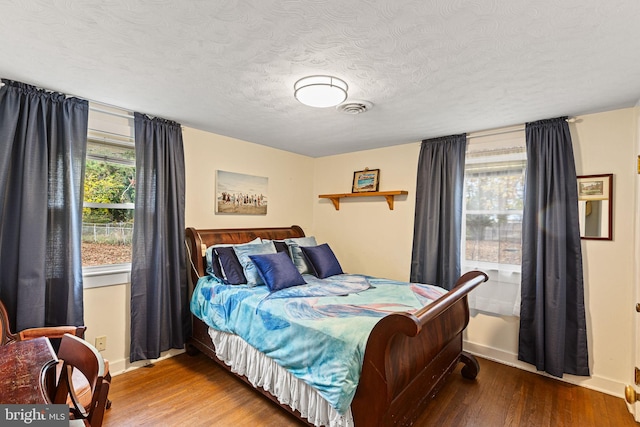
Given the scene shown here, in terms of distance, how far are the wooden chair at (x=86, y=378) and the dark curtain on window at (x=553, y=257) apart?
314cm

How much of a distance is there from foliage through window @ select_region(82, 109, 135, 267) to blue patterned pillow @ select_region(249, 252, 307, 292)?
4.05ft

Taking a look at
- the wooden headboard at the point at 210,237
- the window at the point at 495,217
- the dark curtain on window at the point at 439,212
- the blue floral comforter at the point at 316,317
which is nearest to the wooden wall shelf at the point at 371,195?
the dark curtain on window at the point at 439,212

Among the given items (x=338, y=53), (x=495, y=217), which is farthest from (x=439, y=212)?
(x=338, y=53)

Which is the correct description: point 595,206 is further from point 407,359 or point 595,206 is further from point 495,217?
point 407,359

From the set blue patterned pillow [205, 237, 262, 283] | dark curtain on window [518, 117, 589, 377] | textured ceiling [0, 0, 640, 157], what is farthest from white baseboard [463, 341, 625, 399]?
blue patterned pillow [205, 237, 262, 283]

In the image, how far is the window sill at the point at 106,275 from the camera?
2.51 meters

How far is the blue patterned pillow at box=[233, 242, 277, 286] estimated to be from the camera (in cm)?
282

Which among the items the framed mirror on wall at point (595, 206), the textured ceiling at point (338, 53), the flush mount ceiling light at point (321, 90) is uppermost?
the textured ceiling at point (338, 53)

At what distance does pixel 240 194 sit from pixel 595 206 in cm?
350

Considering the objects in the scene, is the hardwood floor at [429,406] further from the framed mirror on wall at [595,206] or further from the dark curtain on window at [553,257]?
the framed mirror on wall at [595,206]

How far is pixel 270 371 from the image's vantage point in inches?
83.7

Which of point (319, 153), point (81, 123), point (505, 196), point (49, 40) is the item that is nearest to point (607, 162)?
point (505, 196)

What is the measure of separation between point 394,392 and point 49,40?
2680 millimetres

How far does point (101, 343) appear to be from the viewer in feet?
8.43
